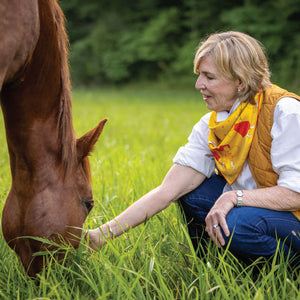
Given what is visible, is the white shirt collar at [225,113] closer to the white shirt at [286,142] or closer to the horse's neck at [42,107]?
the white shirt at [286,142]

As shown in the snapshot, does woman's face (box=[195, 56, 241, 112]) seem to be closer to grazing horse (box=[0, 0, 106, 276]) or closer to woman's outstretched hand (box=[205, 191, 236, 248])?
woman's outstretched hand (box=[205, 191, 236, 248])

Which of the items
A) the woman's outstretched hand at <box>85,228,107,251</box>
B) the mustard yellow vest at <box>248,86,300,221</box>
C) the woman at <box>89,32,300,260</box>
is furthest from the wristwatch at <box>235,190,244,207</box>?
the woman's outstretched hand at <box>85,228,107,251</box>

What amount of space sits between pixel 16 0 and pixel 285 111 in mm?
1265

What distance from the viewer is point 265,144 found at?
2.01 meters

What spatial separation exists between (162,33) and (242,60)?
23832 millimetres

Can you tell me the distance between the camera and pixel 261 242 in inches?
75.8

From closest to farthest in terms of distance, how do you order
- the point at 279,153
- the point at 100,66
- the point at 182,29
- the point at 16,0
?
1. the point at 16,0
2. the point at 279,153
3. the point at 182,29
4. the point at 100,66

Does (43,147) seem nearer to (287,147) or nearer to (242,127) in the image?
(242,127)

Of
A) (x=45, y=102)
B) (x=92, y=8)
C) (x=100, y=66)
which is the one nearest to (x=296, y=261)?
(x=45, y=102)

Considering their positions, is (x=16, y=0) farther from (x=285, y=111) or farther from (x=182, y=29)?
(x=182, y=29)

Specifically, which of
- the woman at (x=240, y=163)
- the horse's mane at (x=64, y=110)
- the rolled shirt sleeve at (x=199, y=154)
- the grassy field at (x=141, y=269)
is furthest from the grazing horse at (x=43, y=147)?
the rolled shirt sleeve at (x=199, y=154)

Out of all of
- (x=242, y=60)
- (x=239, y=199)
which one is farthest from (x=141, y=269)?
(x=242, y=60)

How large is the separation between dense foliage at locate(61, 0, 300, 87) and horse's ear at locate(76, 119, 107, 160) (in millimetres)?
15714

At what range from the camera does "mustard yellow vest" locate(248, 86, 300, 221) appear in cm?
200
